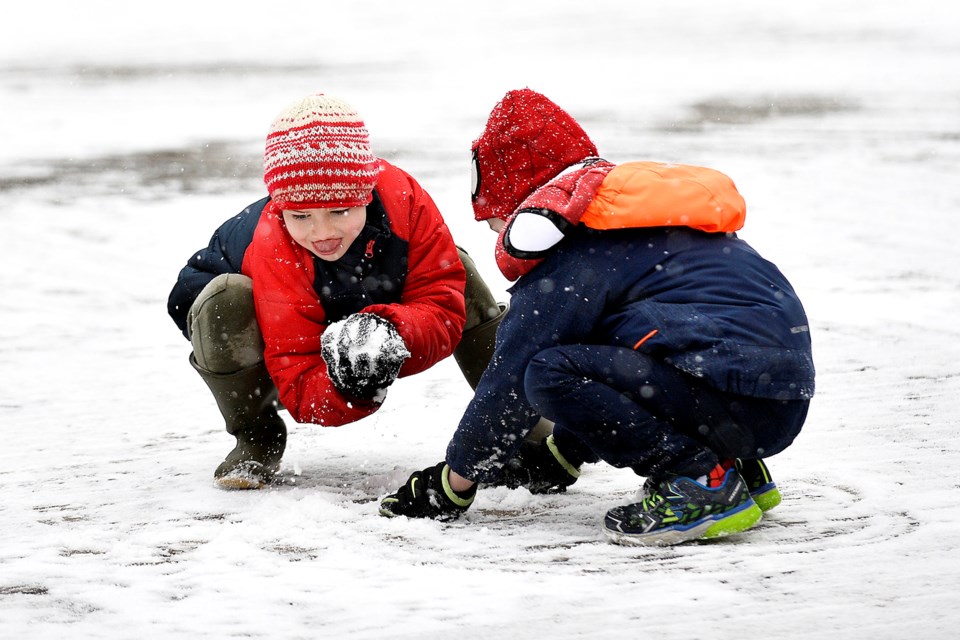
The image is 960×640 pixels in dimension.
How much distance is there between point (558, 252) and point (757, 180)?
538cm

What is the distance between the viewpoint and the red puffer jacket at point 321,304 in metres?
2.79

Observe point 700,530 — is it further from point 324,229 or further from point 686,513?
point 324,229

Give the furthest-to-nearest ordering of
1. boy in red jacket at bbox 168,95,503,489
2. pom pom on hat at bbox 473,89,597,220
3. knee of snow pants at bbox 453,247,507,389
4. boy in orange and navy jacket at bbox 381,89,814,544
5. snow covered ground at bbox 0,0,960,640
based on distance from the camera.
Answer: knee of snow pants at bbox 453,247,507,389
boy in red jacket at bbox 168,95,503,489
pom pom on hat at bbox 473,89,597,220
boy in orange and navy jacket at bbox 381,89,814,544
snow covered ground at bbox 0,0,960,640

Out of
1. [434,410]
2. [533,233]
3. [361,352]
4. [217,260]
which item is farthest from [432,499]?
[434,410]

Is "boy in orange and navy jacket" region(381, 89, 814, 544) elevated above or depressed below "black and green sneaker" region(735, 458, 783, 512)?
above

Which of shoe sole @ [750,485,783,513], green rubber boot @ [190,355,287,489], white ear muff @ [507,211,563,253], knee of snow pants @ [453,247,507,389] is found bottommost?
shoe sole @ [750,485,783,513]

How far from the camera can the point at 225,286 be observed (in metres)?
2.91

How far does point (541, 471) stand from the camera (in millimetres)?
2889

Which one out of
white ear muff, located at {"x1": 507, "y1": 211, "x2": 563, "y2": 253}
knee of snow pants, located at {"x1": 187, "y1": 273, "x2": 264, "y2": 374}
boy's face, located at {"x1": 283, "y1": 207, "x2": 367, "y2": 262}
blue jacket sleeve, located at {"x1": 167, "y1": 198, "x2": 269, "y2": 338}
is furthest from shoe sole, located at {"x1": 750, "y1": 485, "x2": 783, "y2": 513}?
blue jacket sleeve, located at {"x1": 167, "y1": 198, "x2": 269, "y2": 338}

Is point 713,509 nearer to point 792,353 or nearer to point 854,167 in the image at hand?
point 792,353

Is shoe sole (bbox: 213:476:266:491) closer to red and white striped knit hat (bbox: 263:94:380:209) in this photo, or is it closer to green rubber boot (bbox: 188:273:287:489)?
green rubber boot (bbox: 188:273:287:489)

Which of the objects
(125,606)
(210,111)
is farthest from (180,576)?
(210,111)

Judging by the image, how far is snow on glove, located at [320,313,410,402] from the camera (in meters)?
2.65

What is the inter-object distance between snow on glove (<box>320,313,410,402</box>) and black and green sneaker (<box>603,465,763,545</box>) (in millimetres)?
650
